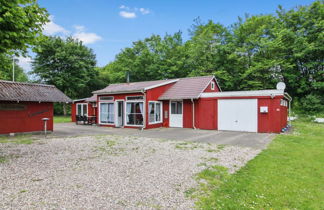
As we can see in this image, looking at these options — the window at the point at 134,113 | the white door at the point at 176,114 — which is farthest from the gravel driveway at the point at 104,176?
the white door at the point at 176,114

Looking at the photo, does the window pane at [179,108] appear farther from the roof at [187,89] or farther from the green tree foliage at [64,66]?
the green tree foliage at [64,66]

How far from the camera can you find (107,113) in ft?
51.9

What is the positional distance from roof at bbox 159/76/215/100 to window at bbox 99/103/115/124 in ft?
13.6

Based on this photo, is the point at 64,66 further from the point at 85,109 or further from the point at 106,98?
the point at 106,98

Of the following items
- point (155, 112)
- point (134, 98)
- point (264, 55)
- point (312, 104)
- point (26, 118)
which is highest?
point (264, 55)

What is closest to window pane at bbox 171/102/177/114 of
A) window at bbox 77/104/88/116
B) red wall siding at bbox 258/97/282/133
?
red wall siding at bbox 258/97/282/133

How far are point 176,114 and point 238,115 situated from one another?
15.1 ft

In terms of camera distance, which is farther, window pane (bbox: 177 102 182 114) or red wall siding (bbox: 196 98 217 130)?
window pane (bbox: 177 102 182 114)

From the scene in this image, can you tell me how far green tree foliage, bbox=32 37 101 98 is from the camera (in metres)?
28.3

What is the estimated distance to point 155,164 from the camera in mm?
5273

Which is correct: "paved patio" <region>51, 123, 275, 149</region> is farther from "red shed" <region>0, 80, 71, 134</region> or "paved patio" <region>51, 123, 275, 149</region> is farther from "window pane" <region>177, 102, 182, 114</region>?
"window pane" <region>177, 102, 182, 114</region>

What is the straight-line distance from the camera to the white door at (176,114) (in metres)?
14.9

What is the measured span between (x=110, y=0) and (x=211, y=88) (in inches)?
425

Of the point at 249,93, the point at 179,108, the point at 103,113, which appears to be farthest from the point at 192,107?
the point at 103,113
